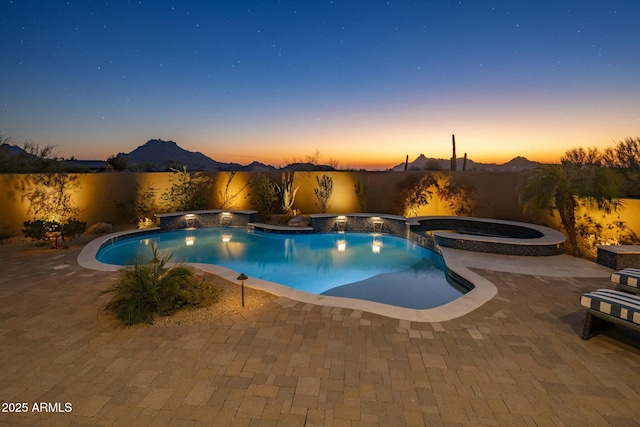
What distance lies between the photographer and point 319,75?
14.9 meters

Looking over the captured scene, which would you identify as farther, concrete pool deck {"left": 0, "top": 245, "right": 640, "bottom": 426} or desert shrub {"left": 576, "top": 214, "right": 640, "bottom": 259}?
desert shrub {"left": 576, "top": 214, "right": 640, "bottom": 259}

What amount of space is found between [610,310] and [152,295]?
616 cm

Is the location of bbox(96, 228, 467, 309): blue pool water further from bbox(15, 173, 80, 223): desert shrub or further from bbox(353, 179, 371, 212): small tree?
bbox(15, 173, 80, 223): desert shrub

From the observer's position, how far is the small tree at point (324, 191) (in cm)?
1455

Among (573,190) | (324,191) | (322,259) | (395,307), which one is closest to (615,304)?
(395,307)

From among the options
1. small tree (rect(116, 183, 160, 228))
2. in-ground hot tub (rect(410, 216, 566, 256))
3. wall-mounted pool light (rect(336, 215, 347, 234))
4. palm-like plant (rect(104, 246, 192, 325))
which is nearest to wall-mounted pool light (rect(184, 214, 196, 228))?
small tree (rect(116, 183, 160, 228))

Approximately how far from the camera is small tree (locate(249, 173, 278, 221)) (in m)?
14.2

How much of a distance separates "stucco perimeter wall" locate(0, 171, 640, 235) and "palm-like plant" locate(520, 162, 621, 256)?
303cm

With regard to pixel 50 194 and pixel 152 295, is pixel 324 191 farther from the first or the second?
pixel 50 194

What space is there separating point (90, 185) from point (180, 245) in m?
5.98

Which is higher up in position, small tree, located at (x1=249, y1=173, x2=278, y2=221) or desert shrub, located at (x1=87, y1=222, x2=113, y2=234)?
small tree, located at (x1=249, y1=173, x2=278, y2=221)

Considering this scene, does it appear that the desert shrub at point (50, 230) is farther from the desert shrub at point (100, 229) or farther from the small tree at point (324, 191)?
the small tree at point (324, 191)

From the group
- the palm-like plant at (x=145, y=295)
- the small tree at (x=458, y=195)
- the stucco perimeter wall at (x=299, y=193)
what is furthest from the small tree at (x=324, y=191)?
the palm-like plant at (x=145, y=295)

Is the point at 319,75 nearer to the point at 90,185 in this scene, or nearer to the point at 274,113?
the point at 274,113
